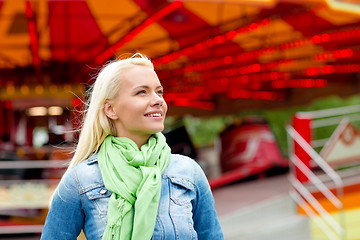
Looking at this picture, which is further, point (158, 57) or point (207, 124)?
point (207, 124)

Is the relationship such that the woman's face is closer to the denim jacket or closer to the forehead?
the forehead

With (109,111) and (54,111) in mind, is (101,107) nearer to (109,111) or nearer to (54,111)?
(109,111)

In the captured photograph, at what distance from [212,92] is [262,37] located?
10.1 m

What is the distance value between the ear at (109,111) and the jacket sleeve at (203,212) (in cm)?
33

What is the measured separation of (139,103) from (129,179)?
25cm

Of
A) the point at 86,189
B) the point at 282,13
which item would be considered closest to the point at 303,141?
the point at 282,13

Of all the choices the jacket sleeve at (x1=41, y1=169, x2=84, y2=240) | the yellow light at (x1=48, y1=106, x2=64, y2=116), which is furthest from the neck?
the yellow light at (x1=48, y1=106, x2=64, y2=116)

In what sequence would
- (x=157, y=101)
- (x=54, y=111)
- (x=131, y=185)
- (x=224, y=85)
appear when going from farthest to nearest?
(x=224, y=85), (x=54, y=111), (x=157, y=101), (x=131, y=185)

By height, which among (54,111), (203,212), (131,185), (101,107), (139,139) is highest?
(101,107)

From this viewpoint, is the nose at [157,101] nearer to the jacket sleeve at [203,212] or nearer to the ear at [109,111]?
the ear at [109,111]

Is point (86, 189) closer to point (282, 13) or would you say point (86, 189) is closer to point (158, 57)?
point (282, 13)

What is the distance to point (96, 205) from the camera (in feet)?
5.63

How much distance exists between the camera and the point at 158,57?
546 inches

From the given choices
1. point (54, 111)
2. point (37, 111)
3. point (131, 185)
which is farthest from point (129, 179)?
point (37, 111)
